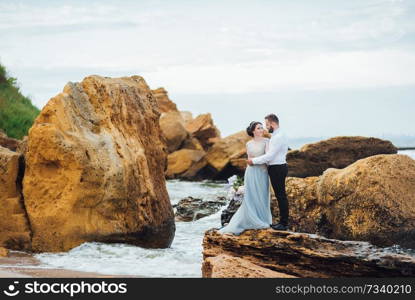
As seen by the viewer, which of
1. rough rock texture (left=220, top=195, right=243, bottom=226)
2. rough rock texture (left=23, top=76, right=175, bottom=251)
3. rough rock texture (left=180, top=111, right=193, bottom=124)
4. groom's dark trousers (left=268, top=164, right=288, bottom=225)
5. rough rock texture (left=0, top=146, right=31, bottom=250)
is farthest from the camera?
rough rock texture (left=180, top=111, right=193, bottom=124)

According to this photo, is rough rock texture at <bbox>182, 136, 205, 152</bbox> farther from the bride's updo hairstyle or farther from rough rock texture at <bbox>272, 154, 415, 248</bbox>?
the bride's updo hairstyle

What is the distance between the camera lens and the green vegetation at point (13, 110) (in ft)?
97.1

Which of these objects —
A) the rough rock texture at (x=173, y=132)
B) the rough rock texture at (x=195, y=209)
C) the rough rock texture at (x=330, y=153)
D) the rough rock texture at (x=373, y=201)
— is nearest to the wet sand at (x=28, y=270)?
A: the rough rock texture at (x=373, y=201)

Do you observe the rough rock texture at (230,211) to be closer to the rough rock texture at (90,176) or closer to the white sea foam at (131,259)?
the white sea foam at (131,259)

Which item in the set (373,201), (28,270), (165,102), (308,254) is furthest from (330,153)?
(165,102)

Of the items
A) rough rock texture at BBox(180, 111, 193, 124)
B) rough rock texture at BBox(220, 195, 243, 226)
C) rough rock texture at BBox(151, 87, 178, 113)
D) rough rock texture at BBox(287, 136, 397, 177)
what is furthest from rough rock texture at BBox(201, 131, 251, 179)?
rough rock texture at BBox(220, 195, 243, 226)

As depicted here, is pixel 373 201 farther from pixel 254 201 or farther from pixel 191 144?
pixel 191 144

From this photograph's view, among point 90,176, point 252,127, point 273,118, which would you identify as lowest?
point 90,176

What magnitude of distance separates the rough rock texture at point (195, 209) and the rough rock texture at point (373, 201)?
6966 mm

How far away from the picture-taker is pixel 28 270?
10688 millimetres

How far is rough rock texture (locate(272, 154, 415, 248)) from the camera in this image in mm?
11773

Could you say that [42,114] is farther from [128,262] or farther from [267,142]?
[267,142]

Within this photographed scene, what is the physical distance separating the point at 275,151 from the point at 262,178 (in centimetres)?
51

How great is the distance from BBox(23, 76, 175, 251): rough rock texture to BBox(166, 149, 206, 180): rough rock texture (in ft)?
73.0
